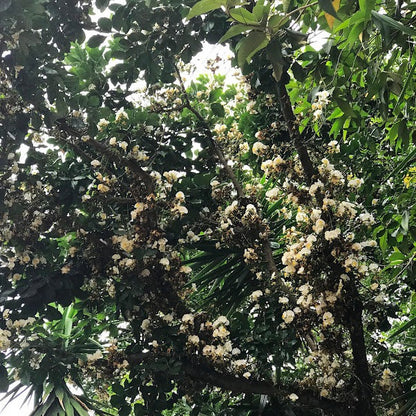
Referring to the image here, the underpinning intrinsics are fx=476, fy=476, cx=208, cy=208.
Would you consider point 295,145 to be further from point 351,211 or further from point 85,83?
point 85,83

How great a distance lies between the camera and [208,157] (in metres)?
2.60

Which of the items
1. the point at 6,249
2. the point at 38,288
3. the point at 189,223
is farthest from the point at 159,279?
the point at 6,249

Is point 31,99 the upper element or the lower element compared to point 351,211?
upper

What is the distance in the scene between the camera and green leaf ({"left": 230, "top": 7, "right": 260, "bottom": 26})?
992 mm

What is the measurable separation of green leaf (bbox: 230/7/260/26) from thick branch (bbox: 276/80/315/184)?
856mm

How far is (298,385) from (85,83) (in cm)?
168

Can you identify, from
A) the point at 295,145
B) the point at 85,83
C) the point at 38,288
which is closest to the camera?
the point at 295,145

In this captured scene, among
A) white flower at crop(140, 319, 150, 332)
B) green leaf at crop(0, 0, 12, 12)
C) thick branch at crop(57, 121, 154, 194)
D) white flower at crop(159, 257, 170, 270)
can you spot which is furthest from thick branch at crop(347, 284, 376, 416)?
green leaf at crop(0, 0, 12, 12)

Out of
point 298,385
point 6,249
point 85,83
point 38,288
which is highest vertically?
point 85,83

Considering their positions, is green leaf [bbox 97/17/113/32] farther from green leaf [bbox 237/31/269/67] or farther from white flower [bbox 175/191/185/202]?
green leaf [bbox 237/31/269/67]

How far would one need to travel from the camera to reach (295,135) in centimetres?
200

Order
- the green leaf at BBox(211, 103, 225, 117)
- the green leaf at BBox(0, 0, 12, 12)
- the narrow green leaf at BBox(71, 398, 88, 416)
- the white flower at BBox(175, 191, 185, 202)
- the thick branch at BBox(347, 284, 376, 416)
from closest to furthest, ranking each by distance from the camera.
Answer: the green leaf at BBox(0, 0, 12, 12) < the thick branch at BBox(347, 284, 376, 416) < the white flower at BBox(175, 191, 185, 202) < the narrow green leaf at BBox(71, 398, 88, 416) < the green leaf at BBox(211, 103, 225, 117)

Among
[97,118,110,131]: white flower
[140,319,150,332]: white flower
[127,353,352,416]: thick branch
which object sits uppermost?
[97,118,110,131]: white flower

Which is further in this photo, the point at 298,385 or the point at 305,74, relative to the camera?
the point at 298,385
